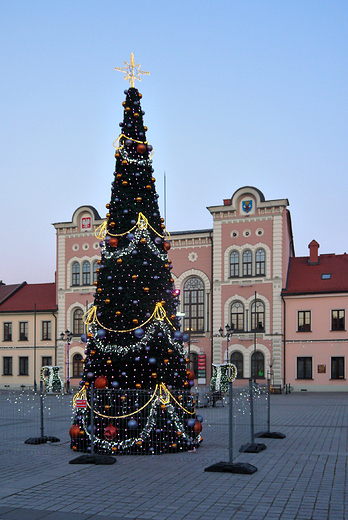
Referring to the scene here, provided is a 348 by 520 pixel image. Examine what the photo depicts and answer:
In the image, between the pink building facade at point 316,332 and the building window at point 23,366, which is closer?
the pink building facade at point 316,332

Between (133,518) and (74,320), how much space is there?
39901 mm

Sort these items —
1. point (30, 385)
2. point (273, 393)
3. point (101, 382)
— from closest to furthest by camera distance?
point (101, 382)
point (273, 393)
point (30, 385)

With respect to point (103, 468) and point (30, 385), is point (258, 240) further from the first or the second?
point (103, 468)

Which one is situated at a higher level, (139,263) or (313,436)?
(139,263)

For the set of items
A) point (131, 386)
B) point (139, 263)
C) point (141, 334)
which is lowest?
point (131, 386)

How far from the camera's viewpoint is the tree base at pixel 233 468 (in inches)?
408

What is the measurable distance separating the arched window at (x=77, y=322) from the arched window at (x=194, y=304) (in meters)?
8.84

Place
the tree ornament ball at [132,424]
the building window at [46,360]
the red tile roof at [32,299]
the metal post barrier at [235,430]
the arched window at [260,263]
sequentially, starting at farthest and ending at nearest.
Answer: the red tile roof at [32,299] → the building window at [46,360] → the arched window at [260,263] → the tree ornament ball at [132,424] → the metal post barrier at [235,430]

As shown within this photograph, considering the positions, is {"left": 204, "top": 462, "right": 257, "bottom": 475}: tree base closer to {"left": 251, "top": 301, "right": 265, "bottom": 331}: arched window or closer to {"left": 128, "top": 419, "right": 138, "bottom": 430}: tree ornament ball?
{"left": 128, "top": 419, "right": 138, "bottom": 430}: tree ornament ball

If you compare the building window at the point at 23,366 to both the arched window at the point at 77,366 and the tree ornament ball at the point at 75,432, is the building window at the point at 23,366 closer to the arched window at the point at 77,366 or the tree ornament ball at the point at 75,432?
the arched window at the point at 77,366

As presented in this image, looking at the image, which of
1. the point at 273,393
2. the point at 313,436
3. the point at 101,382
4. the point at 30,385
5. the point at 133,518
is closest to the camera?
the point at 133,518

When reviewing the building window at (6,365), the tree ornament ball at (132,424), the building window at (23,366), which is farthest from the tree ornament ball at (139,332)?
the building window at (6,365)

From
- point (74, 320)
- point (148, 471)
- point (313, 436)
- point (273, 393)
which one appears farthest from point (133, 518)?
point (74, 320)

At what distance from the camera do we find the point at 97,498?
864 cm
